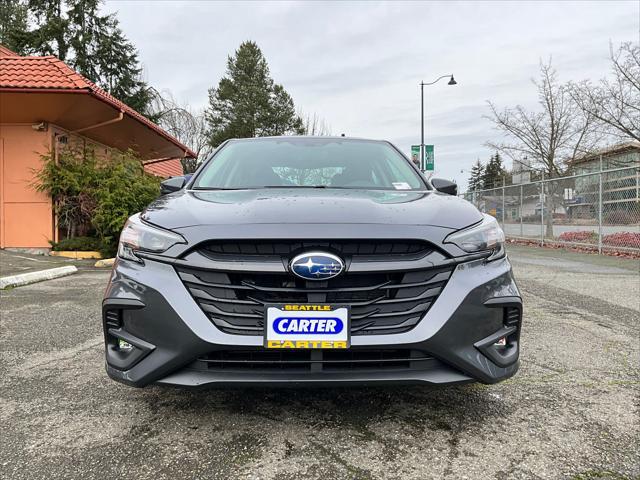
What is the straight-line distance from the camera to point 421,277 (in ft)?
6.36

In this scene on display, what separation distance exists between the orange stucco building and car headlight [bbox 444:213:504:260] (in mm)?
8842

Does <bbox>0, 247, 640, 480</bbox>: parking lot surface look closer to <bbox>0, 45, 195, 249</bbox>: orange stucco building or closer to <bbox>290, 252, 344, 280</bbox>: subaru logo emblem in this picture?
<bbox>290, 252, 344, 280</bbox>: subaru logo emblem

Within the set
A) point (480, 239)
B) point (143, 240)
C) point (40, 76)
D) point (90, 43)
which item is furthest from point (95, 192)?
point (90, 43)

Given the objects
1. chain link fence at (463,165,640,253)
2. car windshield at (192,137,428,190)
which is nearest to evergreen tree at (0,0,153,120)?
chain link fence at (463,165,640,253)

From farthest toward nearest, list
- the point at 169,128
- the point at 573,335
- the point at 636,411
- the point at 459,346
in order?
the point at 169,128
the point at 573,335
the point at 636,411
the point at 459,346

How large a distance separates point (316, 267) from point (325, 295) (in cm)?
12

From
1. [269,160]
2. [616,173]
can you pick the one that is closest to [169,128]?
[616,173]

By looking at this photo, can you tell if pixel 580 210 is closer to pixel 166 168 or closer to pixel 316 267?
pixel 316 267

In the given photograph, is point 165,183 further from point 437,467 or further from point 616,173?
point 616,173

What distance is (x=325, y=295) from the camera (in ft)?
6.23

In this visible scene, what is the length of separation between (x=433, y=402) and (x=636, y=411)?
957 millimetres

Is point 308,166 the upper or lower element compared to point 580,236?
upper

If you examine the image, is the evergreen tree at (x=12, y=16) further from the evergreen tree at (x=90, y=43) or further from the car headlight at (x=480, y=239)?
the car headlight at (x=480, y=239)

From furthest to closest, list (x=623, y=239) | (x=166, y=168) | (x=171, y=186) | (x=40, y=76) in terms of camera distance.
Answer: (x=166, y=168)
(x=623, y=239)
(x=40, y=76)
(x=171, y=186)
